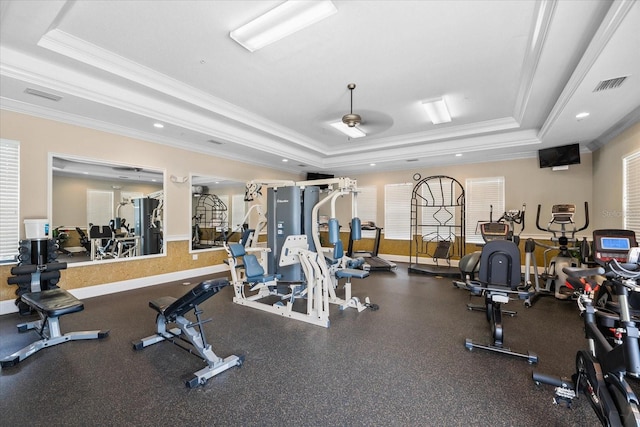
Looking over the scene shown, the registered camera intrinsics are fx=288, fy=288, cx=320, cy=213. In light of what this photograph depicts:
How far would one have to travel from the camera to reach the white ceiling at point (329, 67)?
2.46 metres

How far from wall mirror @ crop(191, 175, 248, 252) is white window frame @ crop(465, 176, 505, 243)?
5.34 meters

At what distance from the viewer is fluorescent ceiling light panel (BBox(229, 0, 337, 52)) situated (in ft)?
7.62

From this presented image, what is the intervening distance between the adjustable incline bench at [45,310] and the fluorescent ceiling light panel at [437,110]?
4.94m

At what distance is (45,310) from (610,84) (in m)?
5.97

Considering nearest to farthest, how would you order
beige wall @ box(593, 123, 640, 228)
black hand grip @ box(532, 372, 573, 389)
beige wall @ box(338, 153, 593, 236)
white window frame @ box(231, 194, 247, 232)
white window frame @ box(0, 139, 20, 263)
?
1. black hand grip @ box(532, 372, 573, 389)
2. white window frame @ box(0, 139, 20, 263)
3. beige wall @ box(593, 123, 640, 228)
4. beige wall @ box(338, 153, 593, 236)
5. white window frame @ box(231, 194, 247, 232)

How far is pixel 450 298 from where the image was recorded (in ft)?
14.8

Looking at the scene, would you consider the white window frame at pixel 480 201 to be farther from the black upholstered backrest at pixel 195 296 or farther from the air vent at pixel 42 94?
the air vent at pixel 42 94

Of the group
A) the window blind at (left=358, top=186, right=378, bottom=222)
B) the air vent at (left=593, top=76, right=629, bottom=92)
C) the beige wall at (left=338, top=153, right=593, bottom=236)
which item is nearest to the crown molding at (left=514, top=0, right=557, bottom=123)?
the air vent at (left=593, top=76, right=629, bottom=92)

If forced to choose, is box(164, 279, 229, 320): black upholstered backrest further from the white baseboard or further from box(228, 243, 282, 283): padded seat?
the white baseboard

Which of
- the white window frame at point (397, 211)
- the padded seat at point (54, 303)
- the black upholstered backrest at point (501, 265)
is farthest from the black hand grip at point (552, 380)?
the white window frame at point (397, 211)

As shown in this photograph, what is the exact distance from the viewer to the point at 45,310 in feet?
8.54

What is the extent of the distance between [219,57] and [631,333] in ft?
13.1

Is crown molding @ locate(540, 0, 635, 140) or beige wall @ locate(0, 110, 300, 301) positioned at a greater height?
crown molding @ locate(540, 0, 635, 140)

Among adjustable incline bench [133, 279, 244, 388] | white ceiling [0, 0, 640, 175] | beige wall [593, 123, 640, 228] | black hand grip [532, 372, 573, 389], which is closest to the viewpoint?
black hand grip [532, 372, 573, 389]
